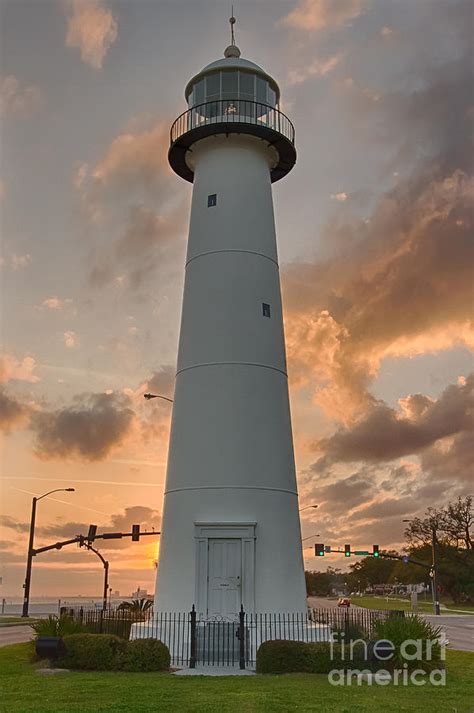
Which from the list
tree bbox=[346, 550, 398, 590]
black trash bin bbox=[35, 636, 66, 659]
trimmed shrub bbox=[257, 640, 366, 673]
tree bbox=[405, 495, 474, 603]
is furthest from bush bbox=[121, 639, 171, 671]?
tree bbox=[346, 550, 398, 590]

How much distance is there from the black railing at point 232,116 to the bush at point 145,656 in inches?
A: 627

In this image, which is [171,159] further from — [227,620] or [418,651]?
[418,651]

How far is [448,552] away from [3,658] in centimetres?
7016

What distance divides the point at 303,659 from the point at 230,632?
2867 mm

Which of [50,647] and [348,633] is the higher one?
[348,633]

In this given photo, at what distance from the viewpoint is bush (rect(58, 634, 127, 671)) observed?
17906mm

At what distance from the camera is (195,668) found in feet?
60.9

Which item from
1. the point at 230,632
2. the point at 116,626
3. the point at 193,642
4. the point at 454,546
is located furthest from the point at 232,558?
the point at 454,546

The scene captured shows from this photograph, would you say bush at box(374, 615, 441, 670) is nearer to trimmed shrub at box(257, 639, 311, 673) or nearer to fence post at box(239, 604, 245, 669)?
trimmed shrub at box(257, 639, 311, 673)

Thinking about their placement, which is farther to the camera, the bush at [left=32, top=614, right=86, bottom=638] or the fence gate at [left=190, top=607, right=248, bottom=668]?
the bush at [left=32, top=614, right=86, bottom=638]

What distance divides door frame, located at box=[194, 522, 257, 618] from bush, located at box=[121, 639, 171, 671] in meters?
2.47

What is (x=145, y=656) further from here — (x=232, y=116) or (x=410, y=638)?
(x=232, y=116)

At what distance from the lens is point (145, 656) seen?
1791cm

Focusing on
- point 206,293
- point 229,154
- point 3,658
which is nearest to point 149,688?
point 3,658
